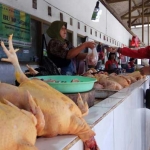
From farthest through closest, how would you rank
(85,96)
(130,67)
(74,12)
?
(130,67), (74,12), (85,96)

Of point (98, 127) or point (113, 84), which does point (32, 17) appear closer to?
point (113, 84)

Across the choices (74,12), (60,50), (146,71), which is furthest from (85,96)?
(74,12)

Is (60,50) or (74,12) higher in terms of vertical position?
(74,12)

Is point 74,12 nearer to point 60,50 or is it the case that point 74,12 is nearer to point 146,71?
point 146,71

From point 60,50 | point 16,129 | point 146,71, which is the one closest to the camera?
point 16,129

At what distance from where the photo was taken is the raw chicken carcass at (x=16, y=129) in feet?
1.28

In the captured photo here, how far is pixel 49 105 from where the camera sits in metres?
0.57

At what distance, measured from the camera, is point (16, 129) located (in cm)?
42

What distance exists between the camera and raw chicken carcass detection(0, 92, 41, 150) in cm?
39

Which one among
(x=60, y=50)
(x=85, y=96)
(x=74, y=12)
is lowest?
(x=85, y=96)

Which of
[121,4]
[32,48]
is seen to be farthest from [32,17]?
[121,4]

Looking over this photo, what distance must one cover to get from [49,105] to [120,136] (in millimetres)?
656

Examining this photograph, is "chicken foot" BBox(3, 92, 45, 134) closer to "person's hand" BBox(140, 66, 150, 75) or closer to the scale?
the scale

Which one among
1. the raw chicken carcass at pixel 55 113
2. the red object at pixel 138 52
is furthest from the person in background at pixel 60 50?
the raw chicken carcass at pixel 55 113
